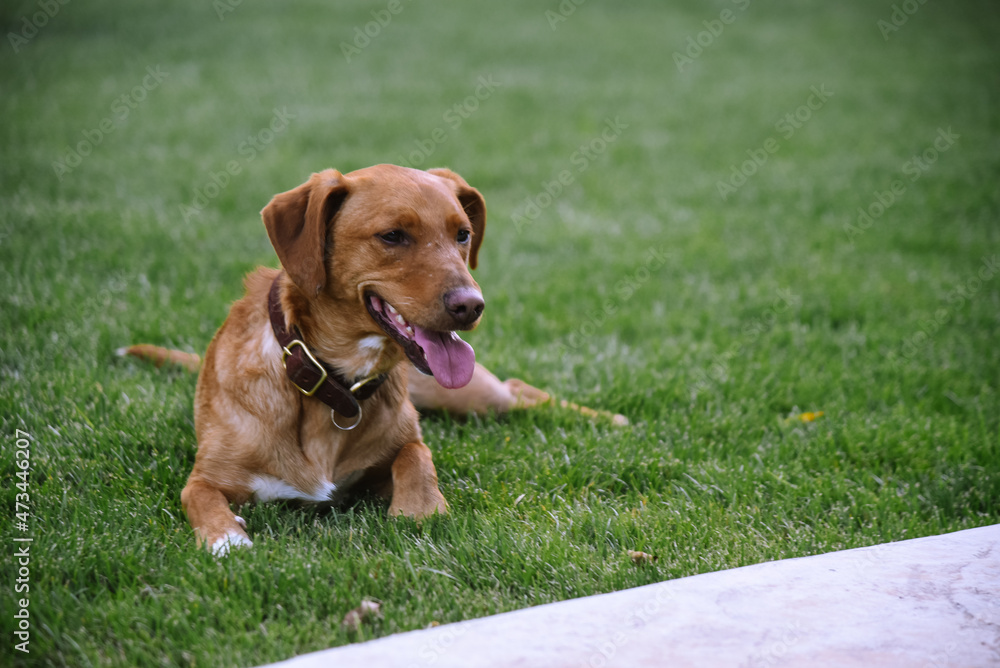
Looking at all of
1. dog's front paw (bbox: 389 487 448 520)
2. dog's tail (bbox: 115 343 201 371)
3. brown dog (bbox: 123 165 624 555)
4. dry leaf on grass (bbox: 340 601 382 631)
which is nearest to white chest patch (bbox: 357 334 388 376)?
brown dog (bbox: 123 165 624 555)

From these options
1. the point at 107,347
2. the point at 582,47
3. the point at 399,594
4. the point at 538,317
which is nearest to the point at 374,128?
the point at 538,317

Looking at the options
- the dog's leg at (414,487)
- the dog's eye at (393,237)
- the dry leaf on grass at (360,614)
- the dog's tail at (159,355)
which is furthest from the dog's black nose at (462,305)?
the dog's tail at (159,355)

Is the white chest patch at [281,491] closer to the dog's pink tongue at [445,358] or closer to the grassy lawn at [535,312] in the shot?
the grassy lawn at [535,312]

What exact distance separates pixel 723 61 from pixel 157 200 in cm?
1164

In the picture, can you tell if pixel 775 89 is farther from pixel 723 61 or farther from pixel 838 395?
pixel 838 395

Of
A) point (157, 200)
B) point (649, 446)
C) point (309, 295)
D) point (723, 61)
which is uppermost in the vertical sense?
point (309, 295)

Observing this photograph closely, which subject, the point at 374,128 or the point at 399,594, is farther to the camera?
the point at 374,128

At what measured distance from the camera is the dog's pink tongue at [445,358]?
300 cm

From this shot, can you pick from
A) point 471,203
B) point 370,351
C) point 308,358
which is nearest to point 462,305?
point 370,351

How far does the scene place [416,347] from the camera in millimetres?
3010

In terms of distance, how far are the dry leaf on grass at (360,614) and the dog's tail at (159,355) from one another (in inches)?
93.9

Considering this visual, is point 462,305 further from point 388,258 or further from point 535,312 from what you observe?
point 535,312

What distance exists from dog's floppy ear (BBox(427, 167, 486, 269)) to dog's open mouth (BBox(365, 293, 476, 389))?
68 centimetres

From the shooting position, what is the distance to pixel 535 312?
576 cm
